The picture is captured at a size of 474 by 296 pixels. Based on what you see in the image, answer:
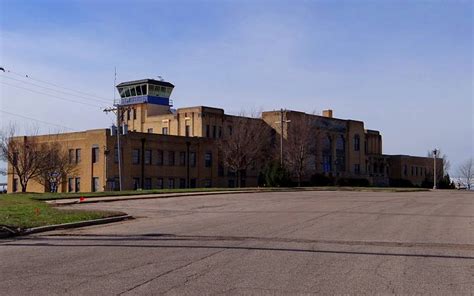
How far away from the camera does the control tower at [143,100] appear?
283ft

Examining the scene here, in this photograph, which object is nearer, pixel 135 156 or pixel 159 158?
pixel 135 156

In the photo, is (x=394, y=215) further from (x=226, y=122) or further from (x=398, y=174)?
(x=398, y=174)

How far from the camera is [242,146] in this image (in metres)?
71.2

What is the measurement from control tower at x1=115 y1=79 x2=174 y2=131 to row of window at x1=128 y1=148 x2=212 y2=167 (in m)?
16.0

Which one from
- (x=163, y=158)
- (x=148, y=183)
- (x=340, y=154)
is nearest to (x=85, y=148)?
(x=148, y=183)

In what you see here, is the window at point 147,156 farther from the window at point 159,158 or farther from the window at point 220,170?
the window at point 220,170

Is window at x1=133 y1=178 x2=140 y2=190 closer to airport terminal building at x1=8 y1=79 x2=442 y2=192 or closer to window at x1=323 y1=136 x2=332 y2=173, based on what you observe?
airport terminal building at x1=8 y1=79 x2=442 y2=192

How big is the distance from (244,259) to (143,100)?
77062 mm

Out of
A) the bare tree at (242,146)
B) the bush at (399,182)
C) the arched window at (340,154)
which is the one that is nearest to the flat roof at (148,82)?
the bare tree at (242,146)

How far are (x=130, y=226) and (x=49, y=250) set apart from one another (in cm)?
593

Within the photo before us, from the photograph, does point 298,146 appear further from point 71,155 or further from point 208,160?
point 71,155

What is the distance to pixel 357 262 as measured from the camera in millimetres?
10844

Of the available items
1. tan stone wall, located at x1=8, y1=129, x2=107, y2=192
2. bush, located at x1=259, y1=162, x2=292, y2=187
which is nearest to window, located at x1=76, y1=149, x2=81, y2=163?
tan stone wall, located at x1=8, y1=129, x2=107, y2=192

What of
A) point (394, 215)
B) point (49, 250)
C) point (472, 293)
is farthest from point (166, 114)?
point (472, 293)
